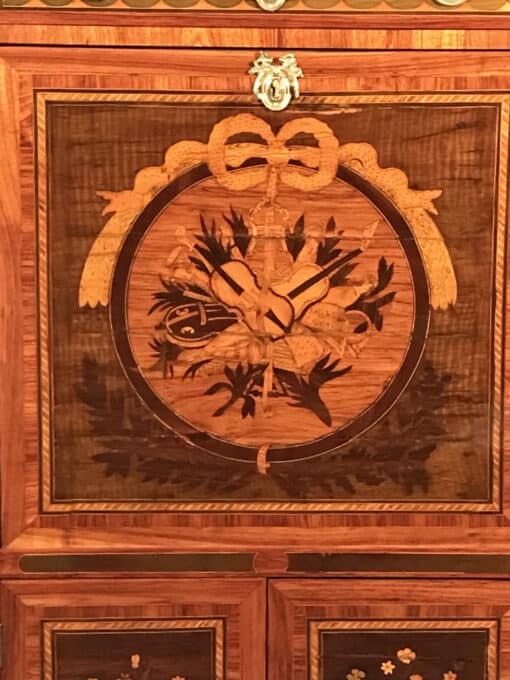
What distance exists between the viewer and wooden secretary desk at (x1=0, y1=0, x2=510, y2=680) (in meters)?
0.89

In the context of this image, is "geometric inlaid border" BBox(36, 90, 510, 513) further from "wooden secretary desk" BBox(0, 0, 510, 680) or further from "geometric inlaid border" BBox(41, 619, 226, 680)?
"geometric inlaid border" BBox(41, 619, 226, 680)

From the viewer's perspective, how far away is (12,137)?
89cm

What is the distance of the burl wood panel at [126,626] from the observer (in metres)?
0.95

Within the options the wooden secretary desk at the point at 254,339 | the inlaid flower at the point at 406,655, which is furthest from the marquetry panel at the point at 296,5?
the inlaid flower at the point at 406,655

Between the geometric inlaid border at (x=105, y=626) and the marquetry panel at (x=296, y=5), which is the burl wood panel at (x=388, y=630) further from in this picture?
the marquetry panel at (x=296, y=5)

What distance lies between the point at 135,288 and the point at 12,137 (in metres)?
0.23

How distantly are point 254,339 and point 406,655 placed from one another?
0.45m

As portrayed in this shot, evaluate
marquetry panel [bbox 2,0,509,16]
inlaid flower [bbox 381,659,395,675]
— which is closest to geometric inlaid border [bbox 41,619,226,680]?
inlaid flower [bbox 381,659,395,675]

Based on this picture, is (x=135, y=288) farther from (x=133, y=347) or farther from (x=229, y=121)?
(x=229, y=121)

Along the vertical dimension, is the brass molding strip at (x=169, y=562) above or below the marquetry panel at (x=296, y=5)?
below

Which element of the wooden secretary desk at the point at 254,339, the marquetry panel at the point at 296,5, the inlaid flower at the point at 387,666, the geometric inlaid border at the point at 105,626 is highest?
the marquetry panel at the point at 296,5

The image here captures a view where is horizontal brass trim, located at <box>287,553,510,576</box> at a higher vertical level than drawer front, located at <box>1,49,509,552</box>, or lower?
lower

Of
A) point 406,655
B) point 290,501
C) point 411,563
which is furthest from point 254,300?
point 406,655

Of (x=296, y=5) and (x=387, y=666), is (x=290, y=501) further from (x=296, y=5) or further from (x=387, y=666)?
(x=296, y=5)
